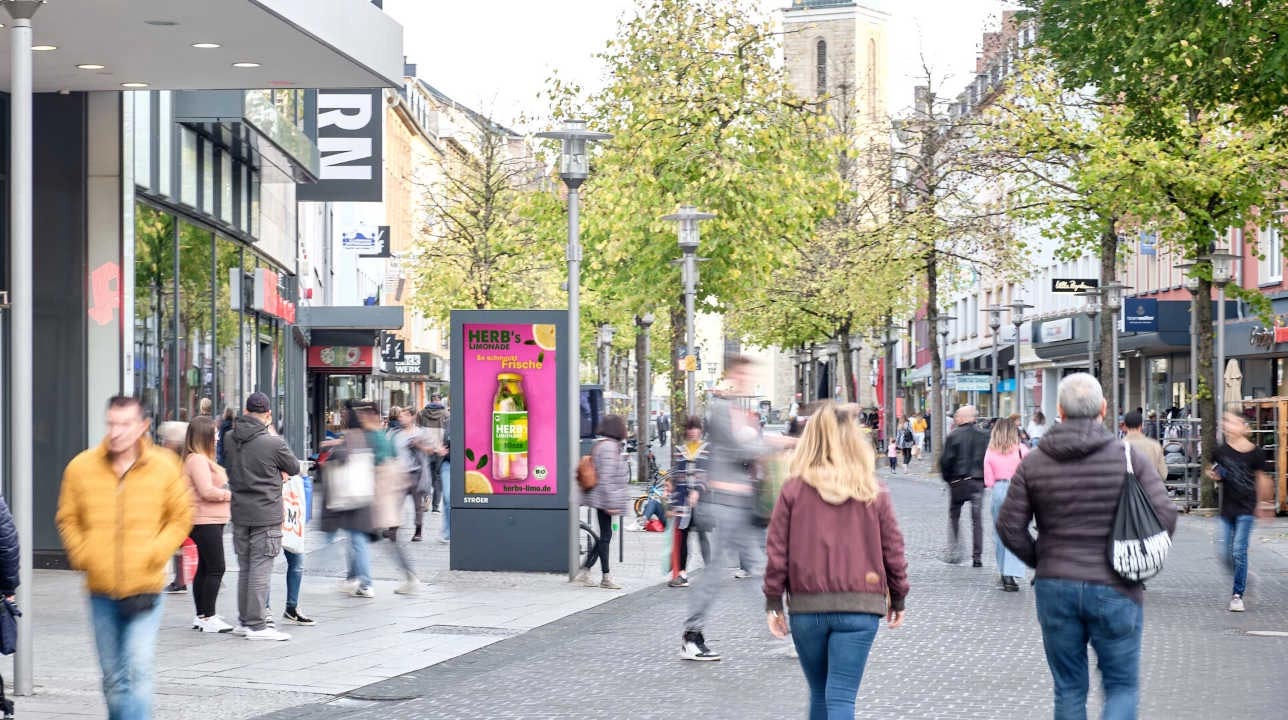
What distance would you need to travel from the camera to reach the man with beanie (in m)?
12.9

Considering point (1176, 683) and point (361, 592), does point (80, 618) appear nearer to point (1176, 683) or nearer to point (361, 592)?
point (361, 592)

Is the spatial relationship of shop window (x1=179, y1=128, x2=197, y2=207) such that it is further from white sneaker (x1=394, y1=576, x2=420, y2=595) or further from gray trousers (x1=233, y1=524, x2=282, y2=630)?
gray trousers (x1=233, y1=524, x2=282, y2=630)

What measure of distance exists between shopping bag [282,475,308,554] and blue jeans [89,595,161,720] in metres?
6.03

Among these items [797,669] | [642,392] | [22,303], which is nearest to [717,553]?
[797,669]

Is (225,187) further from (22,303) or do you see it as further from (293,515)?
(22,303)

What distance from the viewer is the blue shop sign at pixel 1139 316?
140 ft

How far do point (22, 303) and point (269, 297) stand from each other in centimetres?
1858

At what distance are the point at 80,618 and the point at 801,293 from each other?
42.6 metres

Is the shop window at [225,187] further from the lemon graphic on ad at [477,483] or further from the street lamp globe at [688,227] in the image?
the lemon graphic on ad at [477,483]

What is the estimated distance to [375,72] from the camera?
51.2ft

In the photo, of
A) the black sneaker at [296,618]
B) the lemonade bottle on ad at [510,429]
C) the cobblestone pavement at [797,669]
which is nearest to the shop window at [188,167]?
the lemonade bottle on ad at [510,429]

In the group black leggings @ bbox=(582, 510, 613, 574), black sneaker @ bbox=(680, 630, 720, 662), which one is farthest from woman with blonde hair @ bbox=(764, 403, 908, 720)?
black leggings @ bbox=(582, 510, 613, 574)

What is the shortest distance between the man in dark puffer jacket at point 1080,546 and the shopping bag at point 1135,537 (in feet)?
0.11

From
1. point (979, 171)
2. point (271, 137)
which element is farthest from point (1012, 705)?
point (979, 171)
